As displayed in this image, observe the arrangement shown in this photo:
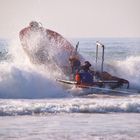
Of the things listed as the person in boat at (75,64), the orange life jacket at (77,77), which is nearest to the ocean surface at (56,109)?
the orange life jacket at (77,77)

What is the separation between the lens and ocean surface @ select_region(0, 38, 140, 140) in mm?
12562

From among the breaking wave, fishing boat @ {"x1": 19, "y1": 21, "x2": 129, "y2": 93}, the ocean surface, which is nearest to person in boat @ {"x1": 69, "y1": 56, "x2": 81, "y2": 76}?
the ocean surface

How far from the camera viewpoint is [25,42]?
25.2m

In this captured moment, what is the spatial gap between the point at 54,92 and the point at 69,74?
1.52 metres

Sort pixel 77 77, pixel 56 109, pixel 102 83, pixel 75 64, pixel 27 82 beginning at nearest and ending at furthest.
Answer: pixel 56 109, pixel 77 77, pixel 102 83, pixel 75 64, pixel 27 82

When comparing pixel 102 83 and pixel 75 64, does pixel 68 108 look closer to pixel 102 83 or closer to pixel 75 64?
pixel 102 83

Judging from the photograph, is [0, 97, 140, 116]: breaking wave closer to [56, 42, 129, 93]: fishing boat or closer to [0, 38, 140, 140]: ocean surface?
[0, 38, 140, 140]: ocean surface

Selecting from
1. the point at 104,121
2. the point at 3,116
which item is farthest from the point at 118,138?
the point at 3,116

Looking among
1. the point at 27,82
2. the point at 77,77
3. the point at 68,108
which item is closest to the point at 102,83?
the point at 77,77

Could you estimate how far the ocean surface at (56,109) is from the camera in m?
12.6

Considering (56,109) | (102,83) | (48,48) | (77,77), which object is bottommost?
(56,109)

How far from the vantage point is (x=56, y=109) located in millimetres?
15828

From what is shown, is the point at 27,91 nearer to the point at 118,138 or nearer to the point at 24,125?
the point at 24,125

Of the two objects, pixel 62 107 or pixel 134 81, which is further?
pixel 134 81
